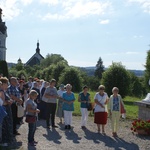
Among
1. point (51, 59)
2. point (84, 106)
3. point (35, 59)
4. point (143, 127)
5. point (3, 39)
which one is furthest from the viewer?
point (35, 59)

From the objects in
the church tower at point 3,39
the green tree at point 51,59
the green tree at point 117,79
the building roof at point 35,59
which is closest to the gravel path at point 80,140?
the green tree at point 117,79

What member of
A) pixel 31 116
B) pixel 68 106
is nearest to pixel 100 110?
pixel 68 106

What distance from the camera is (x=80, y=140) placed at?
10172 millimetres

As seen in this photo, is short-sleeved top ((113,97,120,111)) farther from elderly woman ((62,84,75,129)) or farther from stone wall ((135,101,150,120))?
stone wall ((135,101,150,120))

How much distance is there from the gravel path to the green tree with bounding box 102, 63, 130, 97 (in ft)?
56.5

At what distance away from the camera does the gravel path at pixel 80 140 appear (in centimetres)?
923

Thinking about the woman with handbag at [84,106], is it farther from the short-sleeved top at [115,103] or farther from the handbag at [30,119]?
the handbag at [30,119]

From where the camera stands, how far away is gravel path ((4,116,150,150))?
9227mm

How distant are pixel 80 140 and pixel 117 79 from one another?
1996 cm

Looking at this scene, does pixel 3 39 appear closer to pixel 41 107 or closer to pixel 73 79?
pixel 73 79

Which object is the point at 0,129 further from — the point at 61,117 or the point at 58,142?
the point at 61,117

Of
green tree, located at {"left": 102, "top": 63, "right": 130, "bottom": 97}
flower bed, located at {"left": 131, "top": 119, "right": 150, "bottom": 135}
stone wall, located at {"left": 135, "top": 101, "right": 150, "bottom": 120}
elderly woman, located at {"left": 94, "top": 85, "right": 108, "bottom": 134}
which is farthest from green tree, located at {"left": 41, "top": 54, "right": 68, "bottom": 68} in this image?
flower bed, located at {"left": 131, "top": 119, "right": 150, "bottom": 135}

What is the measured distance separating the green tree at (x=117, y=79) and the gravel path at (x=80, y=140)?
56.5 feet

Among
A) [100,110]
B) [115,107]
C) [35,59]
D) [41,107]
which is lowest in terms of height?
[41,107]
